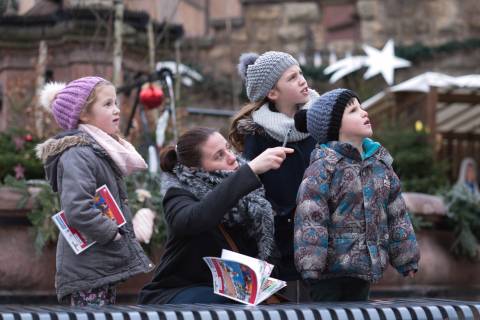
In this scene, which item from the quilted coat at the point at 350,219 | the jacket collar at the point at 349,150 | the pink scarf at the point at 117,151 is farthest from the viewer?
the pink scarf at the point at 117,151

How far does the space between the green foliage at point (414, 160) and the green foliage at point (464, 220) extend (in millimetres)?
1551

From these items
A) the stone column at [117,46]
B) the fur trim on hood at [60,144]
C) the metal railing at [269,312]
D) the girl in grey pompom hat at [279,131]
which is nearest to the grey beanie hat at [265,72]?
the girl in grey pompom hat at [279,131]

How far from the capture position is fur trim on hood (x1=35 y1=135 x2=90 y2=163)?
267cm

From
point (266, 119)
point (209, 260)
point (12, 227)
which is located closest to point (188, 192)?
point (209, 260)

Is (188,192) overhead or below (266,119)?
below

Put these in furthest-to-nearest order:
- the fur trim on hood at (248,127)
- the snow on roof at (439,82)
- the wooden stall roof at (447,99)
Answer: the wooden stall roof at (447,99), the snow on roof at (439,82), the fur trim on hood at (248,127)

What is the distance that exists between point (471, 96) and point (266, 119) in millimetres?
8721

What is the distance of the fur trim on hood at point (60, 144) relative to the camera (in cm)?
267

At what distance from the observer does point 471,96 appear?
10.7 meters

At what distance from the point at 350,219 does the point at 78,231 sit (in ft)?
3.97

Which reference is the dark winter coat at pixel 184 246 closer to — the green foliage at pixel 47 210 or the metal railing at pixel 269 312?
the metal railing at pixel 269 312

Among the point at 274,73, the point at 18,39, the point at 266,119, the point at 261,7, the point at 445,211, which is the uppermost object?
the point at 261,7

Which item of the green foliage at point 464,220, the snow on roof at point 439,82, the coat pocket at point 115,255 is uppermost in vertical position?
the snow on roof at point 439,82

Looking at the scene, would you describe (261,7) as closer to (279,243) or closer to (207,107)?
(207,107)
